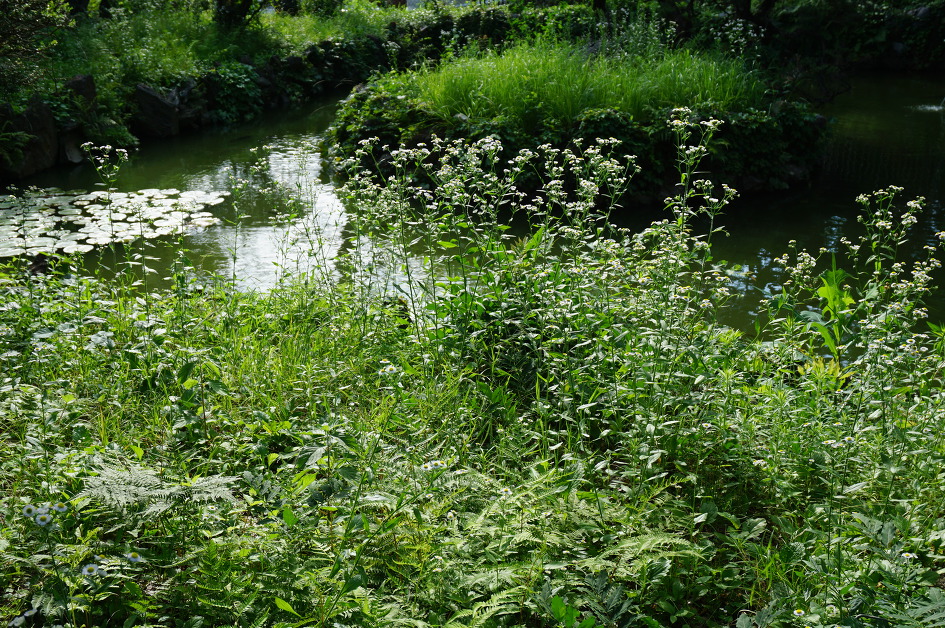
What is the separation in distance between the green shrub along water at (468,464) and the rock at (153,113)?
7069mm

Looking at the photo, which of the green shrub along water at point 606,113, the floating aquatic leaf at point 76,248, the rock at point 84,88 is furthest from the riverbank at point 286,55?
the floating aquatic leaf at point 76,248

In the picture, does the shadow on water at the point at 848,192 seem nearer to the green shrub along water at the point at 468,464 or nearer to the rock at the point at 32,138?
the green shrub along water at the point at 468,464

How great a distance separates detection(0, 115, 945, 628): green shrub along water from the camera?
218cm

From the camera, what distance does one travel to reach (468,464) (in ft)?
9.92

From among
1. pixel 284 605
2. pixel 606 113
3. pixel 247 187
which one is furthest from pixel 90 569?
pixel 247 187

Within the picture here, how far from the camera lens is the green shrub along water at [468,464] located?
2.18 metres

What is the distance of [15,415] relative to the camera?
297 centimetres

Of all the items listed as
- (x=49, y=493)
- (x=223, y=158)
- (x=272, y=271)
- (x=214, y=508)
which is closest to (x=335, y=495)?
(x=214, y=508)

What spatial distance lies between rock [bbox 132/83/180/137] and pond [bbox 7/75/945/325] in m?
0.29

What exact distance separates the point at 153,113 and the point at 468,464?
962 centimetres

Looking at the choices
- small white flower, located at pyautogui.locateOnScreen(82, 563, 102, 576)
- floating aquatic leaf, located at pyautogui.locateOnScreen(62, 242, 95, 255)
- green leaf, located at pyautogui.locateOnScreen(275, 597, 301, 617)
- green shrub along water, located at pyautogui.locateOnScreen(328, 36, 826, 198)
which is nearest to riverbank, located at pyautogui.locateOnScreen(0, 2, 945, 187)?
green shrub along water, located at pyautogui.locateOnScreen(328, 36, 826, 198)

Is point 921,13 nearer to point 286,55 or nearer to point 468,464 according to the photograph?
point 286,55

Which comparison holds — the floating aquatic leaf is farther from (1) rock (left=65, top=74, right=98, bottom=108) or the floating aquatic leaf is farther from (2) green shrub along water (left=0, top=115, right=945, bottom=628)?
(1) rock (left=65, top=74, right=98, bottom=108)

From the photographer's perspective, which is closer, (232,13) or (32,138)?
(32,138)
